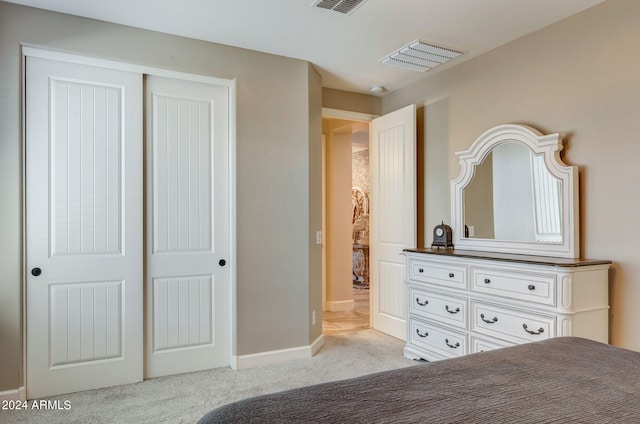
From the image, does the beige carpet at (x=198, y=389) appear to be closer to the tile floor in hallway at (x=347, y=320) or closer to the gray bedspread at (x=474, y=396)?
the tile floor in hallway at (x=347, y=320)

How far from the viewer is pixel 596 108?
276cm

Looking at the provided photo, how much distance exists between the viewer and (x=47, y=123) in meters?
2.88

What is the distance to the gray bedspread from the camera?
106cm

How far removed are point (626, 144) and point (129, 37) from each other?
3553mm

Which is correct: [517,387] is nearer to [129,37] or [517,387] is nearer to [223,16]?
[223,16]

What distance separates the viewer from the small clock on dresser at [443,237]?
3.71 meters

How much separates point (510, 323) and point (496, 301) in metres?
0.17

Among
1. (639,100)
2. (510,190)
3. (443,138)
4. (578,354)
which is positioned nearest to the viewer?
(578,354)

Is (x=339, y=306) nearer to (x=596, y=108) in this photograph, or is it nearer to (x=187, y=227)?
(x=187, y=227)

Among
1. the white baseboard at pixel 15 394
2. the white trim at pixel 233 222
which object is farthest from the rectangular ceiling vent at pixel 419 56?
the white baseboard at pixel 15 394

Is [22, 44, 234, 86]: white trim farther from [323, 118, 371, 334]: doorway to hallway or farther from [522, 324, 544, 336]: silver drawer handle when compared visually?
[522, 324, 544, 336]: silver drawer handle

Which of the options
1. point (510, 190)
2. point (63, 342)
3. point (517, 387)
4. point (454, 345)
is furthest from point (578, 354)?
point (63, 342)

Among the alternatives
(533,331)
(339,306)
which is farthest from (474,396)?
(339,306)

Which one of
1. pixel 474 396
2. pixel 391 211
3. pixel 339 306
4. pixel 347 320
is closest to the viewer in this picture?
pixel 474 396
